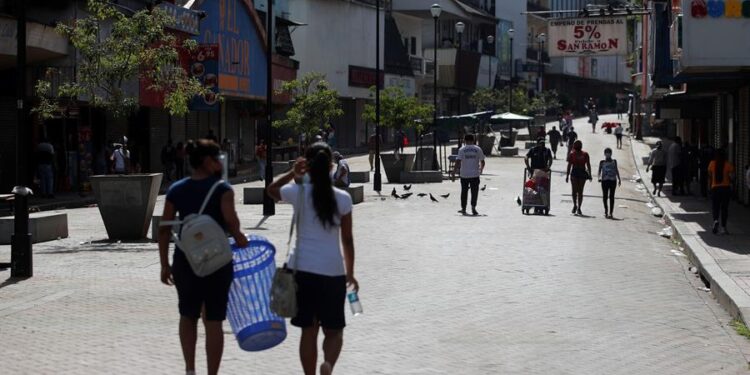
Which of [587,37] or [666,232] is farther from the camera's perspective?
[587,37]

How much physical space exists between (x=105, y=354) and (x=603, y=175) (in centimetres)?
1784

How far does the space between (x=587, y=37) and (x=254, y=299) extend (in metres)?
33.8

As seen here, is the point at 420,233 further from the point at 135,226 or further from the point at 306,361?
the point at 306,361

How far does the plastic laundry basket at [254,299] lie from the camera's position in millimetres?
8328

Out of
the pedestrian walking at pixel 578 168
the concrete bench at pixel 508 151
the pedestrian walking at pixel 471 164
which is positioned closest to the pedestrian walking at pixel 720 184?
the pedestrian walking at pixel 578 168

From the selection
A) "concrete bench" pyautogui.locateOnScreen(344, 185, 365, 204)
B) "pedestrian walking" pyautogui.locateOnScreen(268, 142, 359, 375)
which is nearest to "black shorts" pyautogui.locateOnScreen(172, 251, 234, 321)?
"pedestrian walking" pyautogui.locateOnScreen(268, 142, 359, 375)

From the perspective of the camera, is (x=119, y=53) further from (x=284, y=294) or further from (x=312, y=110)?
(x=312, y=110)

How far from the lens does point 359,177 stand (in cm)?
4006

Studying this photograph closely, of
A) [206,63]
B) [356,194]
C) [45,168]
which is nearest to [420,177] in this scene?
[206,63]

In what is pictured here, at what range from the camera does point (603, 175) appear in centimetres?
2647

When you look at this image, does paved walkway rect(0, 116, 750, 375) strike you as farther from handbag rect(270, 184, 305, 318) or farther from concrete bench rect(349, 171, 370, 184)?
concrete bench rect(349, 171, 370, 184)

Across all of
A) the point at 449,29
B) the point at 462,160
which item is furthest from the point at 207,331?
the point at 449,29

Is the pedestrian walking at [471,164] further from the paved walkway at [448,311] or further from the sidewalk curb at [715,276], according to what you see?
the sidewalk curb at [715,276]

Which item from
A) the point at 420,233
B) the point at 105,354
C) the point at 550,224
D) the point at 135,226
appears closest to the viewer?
the point at 105,354
